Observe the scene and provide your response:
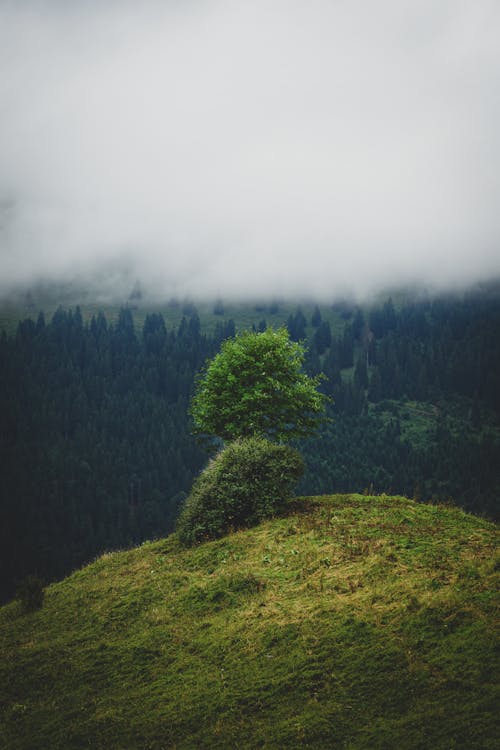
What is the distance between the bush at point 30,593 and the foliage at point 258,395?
13296 millimetres

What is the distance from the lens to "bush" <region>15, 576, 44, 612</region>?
18.6 meters

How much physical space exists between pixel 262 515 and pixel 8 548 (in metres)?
199

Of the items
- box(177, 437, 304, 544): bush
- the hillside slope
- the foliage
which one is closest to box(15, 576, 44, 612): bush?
the hillside slope

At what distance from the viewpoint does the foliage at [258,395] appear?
28.8 metres

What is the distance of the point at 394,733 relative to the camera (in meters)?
7.54

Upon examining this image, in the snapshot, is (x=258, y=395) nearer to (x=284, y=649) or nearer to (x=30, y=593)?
(x=30, y=593)

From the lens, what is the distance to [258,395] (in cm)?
2791

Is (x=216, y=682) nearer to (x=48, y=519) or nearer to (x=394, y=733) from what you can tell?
(x=394, y=733)

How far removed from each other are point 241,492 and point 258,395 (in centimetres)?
763

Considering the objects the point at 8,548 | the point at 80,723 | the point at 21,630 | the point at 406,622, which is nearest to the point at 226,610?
the point at 80,723

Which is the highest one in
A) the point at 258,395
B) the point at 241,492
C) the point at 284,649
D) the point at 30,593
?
the point at 258,395

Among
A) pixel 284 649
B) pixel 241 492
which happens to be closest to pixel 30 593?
pixel 241 492

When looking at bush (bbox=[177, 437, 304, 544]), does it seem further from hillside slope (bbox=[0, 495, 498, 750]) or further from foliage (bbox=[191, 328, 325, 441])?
foliage (bbox=[191, 328, 325, 441])

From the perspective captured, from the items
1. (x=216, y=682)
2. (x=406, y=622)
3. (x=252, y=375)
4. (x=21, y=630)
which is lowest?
(x=21, y=630)
